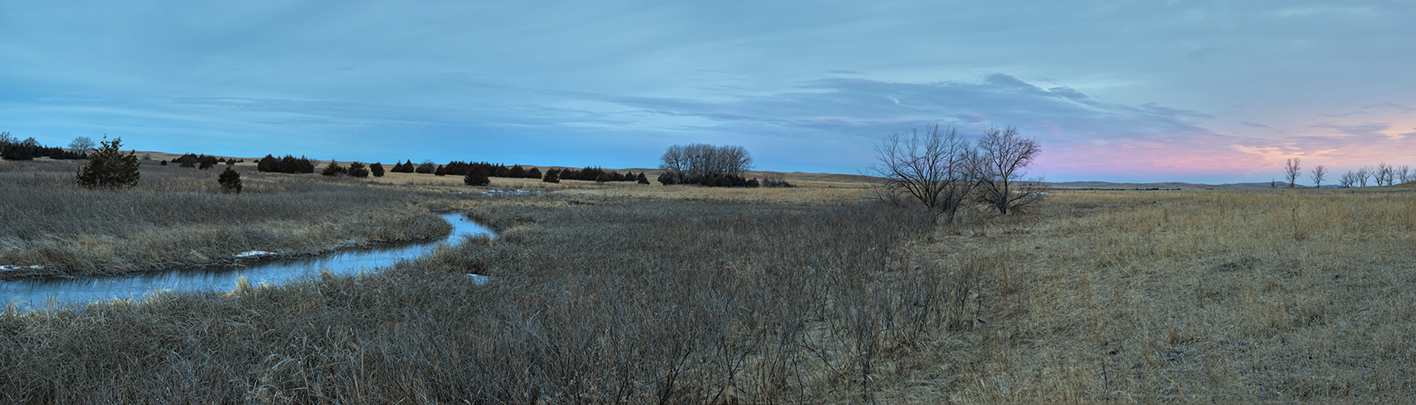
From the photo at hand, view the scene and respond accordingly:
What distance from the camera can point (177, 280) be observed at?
11.5m

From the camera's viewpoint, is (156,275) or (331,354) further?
(156,275)

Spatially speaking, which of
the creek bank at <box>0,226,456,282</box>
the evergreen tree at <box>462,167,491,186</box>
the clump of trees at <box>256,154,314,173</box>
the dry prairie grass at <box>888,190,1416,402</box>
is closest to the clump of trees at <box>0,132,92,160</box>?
the clump of trees at <box>256,154,314,173</box>

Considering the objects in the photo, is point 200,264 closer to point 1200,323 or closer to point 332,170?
point 1200,323

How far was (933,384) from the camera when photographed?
4605 mm

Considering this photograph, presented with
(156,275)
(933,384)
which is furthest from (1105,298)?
(156,275)

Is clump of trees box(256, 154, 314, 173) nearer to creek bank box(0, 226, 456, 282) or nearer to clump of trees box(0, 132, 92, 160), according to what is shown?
clump of trees box(0, 132, 92, 160)

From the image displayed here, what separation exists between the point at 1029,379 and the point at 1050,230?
11554mm

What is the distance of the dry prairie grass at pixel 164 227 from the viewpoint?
473 inches

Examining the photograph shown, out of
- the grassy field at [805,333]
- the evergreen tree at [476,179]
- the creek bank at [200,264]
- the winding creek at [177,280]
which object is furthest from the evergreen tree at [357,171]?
the grassy field at [805,333]

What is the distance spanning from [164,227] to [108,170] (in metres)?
10.4

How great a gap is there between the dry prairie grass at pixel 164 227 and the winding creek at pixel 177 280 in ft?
2.47

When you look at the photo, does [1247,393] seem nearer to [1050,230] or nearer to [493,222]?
[1050,230]

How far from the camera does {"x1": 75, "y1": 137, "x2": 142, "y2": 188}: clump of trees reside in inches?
812

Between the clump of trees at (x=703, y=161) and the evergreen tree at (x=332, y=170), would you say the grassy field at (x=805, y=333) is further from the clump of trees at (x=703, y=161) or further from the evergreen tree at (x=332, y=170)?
the clump of trees at (x=703, y=161)
